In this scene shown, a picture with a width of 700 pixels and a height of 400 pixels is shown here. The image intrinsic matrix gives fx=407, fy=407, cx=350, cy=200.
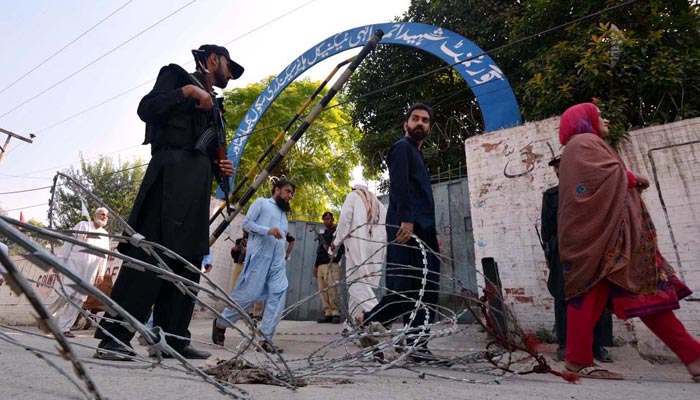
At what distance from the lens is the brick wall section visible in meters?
3.35

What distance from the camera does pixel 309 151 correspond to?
1964 cm

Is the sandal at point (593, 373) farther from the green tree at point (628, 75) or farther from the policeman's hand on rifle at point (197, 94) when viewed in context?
the green tree at point (628, 75)

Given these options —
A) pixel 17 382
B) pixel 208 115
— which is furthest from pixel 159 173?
pixel 17 382

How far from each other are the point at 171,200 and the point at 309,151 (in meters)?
17.6

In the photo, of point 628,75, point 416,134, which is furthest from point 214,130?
point 628,75

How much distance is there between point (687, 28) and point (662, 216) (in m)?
3.66

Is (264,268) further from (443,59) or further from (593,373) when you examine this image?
(443,59)

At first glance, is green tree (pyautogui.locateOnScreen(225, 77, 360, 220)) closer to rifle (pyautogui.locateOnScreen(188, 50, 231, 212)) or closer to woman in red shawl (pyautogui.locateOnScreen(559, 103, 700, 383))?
rifle (pyautogui.locateOnScreen(188, 50, 231, 212))

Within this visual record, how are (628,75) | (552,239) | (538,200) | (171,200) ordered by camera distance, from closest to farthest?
(171,200) → (552,239) → (538,200) → (628,75)

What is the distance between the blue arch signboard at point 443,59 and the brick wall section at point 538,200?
674 millimetres

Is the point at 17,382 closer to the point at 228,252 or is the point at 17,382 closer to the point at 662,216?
the point at 662,216

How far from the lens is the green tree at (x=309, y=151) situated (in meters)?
18.6

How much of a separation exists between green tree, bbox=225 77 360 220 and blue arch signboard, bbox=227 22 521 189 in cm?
848

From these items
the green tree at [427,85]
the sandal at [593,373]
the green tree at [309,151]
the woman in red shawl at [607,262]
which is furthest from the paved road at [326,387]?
the green tree at [309,151]
